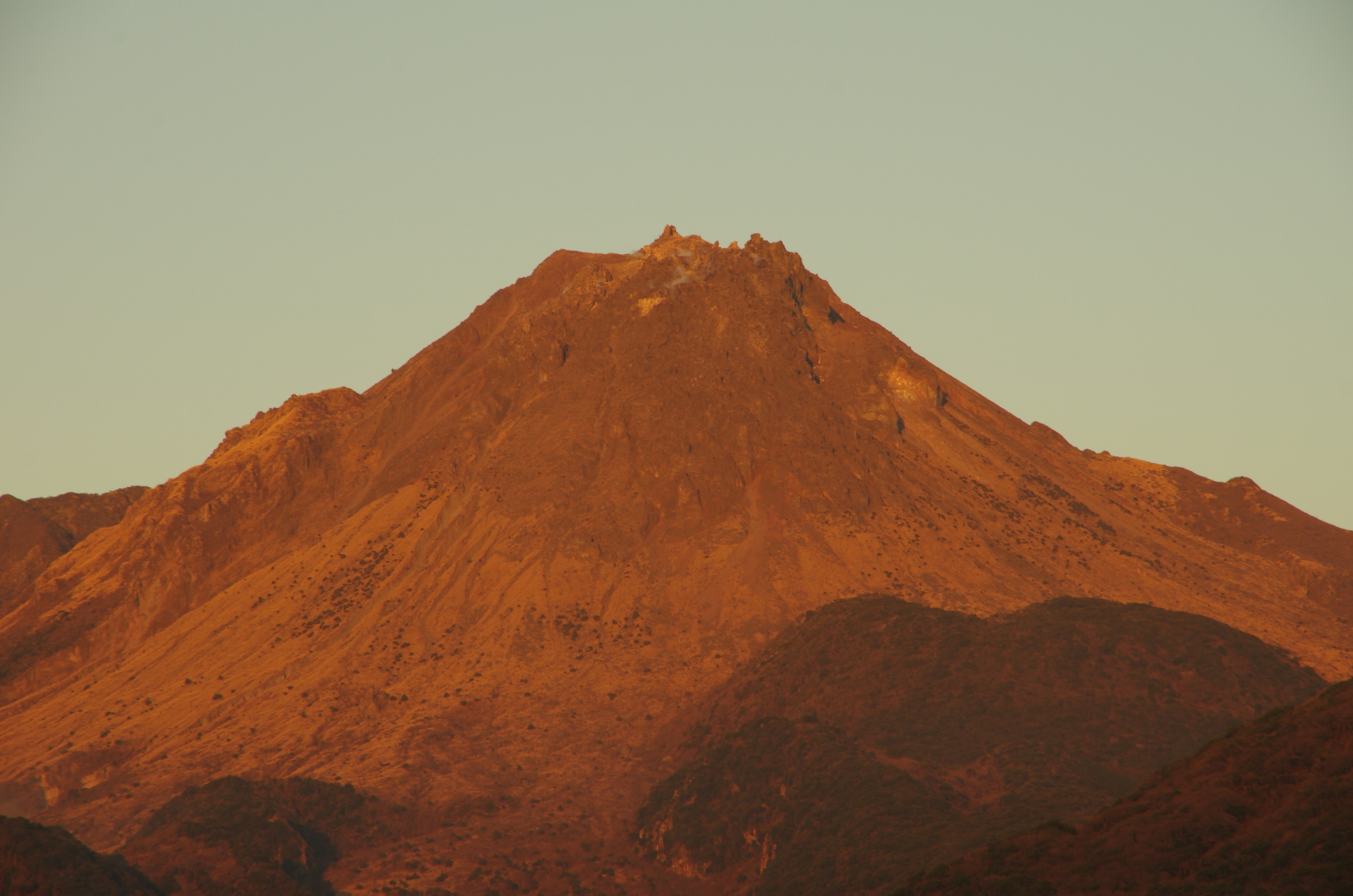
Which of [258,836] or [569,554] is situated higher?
[569,554]

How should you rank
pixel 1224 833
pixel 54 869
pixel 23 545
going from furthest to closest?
1. pixel 23 545
2. pixel 54 869
3. pixel 1224 833

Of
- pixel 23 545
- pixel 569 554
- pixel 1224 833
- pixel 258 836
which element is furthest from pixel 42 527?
pixel 1224 833

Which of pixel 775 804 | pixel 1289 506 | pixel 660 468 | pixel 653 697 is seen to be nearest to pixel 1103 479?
pixel 1289 506

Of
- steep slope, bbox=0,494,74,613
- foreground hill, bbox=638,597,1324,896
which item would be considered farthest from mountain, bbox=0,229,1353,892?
steep slope, bbox=0,494,74,613

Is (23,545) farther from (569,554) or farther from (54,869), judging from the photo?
(54,869)

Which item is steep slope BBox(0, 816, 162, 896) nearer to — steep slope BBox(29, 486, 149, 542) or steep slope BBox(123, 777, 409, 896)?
steep slope BBox(123, 777, 409, 896)

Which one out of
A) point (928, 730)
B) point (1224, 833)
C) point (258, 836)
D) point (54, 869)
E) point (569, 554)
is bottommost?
point (258, 836)

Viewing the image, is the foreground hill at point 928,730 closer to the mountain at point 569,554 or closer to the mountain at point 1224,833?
the mountain at point 569,554

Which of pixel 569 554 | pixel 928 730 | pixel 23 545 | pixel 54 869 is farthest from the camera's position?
pixel 23 545
